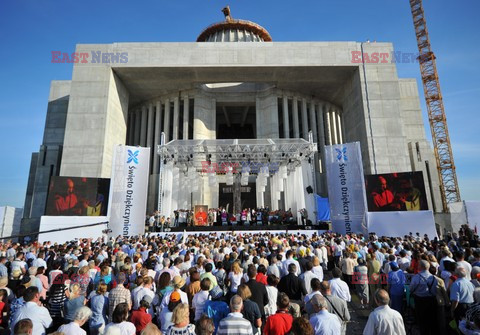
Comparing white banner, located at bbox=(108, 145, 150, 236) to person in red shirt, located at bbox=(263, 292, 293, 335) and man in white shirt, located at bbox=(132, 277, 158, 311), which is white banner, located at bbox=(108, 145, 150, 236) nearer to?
man in white shirt, located at bbox=(132, 277, 158, 311)

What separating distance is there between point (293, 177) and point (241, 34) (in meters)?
25.3

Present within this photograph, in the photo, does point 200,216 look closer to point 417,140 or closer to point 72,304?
point 72,304

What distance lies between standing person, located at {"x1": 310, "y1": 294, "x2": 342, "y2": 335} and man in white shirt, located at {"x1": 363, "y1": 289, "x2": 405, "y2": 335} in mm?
521

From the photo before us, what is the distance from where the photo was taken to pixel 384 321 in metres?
3.37

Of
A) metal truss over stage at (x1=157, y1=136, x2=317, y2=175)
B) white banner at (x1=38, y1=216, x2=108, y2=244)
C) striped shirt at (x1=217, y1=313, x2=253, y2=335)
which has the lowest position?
striped shirt at (x1=217, y1=313, x2=253, y2=335)

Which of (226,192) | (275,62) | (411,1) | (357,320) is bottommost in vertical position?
(357,320)

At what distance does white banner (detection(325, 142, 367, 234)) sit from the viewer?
17.0 metres

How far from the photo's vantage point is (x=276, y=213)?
75.9 ft

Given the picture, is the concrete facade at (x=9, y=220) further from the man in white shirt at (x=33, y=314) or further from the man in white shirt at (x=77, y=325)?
the man in white shirt at (x=77, y=325)

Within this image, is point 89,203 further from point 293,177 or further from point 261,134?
point 261,134

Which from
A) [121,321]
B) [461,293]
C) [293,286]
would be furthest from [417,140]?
[121,321]

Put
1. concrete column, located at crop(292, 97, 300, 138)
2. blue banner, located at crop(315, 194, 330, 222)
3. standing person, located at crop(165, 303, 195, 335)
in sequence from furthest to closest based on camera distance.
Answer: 1. concrete column, located at crop(292, 97, 300, 138)
2. blue banner, located at crop(315, 194, 330, 222)
3. standing person, located at crop(165, 303, 195, 335)

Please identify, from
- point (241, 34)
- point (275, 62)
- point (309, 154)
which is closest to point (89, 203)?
point (309, 154)

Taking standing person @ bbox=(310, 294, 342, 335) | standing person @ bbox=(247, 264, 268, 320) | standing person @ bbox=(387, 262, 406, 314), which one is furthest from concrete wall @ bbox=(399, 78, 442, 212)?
standing person @ bbox=(310, 294, 342, 335)
